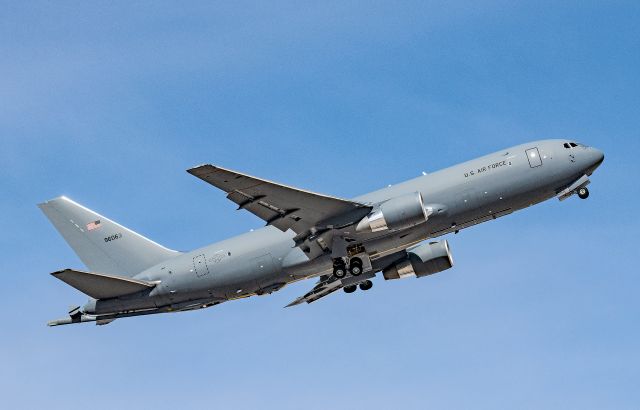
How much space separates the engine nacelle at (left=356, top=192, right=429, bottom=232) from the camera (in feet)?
178

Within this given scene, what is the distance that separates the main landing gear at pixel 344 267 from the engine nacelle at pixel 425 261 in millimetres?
6098

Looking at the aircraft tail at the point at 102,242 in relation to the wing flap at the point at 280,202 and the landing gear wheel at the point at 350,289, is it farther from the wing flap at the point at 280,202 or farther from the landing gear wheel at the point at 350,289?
the landing gear wheel at the point at 350,289

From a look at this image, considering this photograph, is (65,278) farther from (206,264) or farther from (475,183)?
(475,183)

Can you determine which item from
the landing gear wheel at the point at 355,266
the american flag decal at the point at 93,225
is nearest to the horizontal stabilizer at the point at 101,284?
the american flag decal at the point at 93,225

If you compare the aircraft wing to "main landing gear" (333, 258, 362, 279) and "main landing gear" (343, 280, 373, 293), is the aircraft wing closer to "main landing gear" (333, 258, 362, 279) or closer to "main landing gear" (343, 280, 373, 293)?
"main landing gear" (333, 258, 362, 279)

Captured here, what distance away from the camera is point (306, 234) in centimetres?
5669

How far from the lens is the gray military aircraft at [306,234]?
180 ft

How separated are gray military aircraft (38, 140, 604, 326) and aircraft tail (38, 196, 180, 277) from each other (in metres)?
0.07

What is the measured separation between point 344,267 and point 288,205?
204 inches

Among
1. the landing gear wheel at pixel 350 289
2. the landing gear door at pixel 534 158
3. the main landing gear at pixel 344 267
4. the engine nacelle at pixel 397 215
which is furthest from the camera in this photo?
the landing gear wheel at pixel 350 289

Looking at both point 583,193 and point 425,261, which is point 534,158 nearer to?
point 583,193

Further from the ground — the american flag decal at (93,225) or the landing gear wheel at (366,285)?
the american flag decal at (93,225)

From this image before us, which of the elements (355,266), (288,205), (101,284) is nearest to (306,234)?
(288,205)

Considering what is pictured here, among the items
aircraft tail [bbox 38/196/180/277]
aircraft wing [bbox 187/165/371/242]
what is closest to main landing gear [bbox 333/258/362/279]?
aircraft wing [bbox 187/165/371/242]
